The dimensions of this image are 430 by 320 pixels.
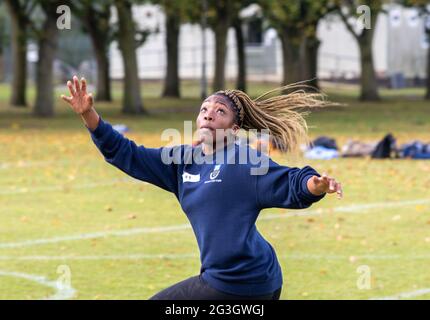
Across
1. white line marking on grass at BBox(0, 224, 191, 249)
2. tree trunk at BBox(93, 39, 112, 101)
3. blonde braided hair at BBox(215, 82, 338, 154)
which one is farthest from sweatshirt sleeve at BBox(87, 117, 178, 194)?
tree trunk at BBox(93, 39, 112, 101)

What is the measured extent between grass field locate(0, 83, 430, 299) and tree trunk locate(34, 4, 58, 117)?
12.0 meters

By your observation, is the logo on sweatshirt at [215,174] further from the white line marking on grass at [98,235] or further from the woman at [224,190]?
the white line marking on grass at [98,235]

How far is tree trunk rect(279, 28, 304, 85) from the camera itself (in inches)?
1615

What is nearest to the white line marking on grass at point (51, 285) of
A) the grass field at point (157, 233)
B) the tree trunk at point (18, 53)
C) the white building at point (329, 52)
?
the grass field at point (157, 233)

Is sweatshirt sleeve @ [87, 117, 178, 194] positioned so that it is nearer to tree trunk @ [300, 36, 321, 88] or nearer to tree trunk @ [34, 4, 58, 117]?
tree trunk @ [34, 4, 58, 117]

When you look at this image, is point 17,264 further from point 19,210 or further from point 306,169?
point 306,169

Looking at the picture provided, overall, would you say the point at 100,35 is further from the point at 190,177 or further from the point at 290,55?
the point at 190,177

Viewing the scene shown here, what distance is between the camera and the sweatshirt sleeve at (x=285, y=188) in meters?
5.61

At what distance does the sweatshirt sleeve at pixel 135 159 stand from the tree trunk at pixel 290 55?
34531 millimetres

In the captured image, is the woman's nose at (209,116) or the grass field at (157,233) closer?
the woman's nose at (209,116)

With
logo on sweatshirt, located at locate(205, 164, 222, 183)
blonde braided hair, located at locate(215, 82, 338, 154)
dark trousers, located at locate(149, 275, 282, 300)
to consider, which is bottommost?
dark trousers, located at locate(149, 275, 282, 300)

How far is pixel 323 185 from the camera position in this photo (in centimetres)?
542

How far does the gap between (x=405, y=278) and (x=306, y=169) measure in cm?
468

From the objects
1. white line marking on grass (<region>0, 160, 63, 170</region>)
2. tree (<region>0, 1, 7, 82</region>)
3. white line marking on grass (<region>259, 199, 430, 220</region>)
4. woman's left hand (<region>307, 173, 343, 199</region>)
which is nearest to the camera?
woman's left hand (<region>307, 173, 343, 199</region>)
